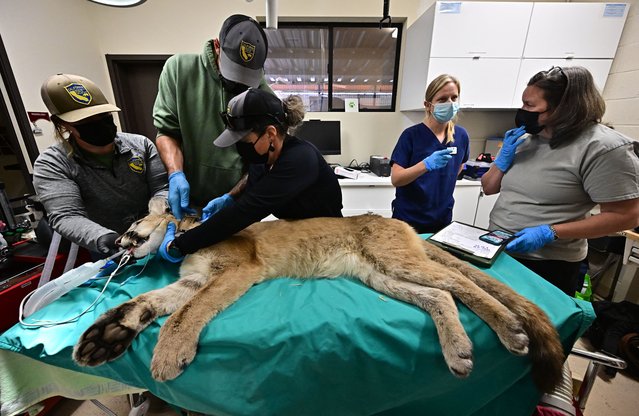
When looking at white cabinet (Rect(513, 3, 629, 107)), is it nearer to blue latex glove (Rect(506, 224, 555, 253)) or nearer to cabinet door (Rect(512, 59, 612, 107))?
cabinet door (Rect(512, 59, 612, 107))

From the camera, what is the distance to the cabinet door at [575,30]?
10.1 feet

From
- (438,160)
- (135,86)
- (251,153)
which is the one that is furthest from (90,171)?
(135,86)

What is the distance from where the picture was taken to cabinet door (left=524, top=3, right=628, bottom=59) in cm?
308

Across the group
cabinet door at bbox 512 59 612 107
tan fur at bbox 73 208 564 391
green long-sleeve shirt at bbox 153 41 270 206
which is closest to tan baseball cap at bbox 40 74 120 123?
green long-sleeve shirt at bbox 153 41 270 206

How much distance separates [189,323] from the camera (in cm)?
97

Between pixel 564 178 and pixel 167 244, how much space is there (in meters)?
2.18

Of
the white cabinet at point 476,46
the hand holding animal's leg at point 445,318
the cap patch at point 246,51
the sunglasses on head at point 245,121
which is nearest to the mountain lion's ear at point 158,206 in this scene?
the sunglasses on head at point 245,121

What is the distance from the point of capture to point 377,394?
94 centimetres

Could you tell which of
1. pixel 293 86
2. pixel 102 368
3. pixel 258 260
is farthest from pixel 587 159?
pixel 293 86

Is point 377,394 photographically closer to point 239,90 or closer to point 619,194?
point 619,194

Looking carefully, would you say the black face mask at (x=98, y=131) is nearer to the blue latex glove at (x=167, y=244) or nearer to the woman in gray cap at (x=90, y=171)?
the woman in gray cap at (x=90, y=171)

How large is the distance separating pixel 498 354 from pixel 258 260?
1167mm

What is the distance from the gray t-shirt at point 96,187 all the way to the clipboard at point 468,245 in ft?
5.87

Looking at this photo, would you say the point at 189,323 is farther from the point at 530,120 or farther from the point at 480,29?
the point at 480,29
